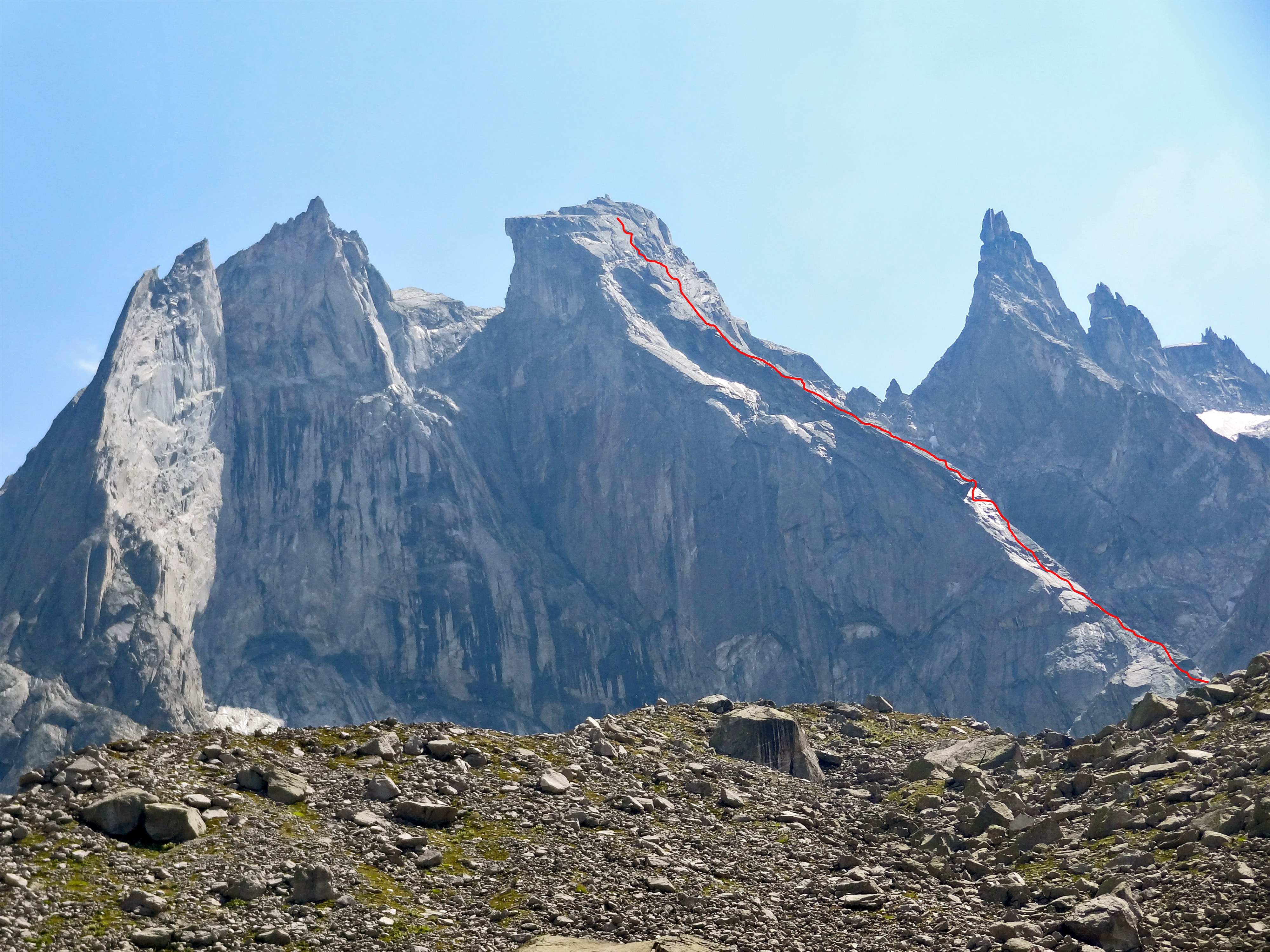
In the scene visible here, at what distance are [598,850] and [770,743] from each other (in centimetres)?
2143

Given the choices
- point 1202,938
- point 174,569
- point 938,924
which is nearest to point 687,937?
point 938,924

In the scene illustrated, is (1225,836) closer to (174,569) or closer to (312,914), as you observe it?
(312,914)

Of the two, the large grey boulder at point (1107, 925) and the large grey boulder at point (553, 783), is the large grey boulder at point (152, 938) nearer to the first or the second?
the large grey boulder at point (553, 783)

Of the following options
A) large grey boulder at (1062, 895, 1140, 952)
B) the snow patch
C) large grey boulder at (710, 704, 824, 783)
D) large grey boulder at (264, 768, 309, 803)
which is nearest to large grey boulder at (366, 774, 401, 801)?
large grey boulder at (264, 768, 309, 803)

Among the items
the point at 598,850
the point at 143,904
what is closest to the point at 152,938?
the point at 143,904

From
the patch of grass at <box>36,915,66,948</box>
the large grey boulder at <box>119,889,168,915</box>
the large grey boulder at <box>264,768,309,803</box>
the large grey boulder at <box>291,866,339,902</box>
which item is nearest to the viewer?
the patch of grass at <box>36,915,66,948</box>

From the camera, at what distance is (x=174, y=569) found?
199375 mm

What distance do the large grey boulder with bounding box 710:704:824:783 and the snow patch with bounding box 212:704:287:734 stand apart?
14932 centimetres

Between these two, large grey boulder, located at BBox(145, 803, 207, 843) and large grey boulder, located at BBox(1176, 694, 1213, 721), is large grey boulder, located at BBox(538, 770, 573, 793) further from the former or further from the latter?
large grey boulder, located at BBox(1176, 694, 1213, 721)

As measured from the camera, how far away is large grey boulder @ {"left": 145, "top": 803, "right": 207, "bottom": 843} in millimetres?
27359

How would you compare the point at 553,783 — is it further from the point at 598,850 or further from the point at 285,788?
the point at 285,788

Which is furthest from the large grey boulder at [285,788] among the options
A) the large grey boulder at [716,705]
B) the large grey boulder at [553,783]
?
the large grey boulder at [716,705]

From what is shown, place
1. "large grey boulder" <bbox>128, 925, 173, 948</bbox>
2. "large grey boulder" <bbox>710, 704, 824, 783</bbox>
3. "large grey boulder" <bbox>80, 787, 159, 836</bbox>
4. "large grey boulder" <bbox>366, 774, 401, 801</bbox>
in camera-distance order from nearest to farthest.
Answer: "large grey boulder" <bbox>128, 925, 173, 948</bbox>, "large grey boulder" <bbox>80, 787, 159, 836</bbox>, "large grey boulder" <bbox>366, 774, 401, 801</bbox>, "large grey boulder" <bbox>710, 704, 824, 783</bbox>

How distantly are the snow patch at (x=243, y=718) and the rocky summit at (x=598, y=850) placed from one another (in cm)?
15785
